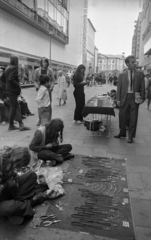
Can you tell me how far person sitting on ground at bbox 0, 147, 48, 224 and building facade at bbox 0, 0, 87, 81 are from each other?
13.0 metres

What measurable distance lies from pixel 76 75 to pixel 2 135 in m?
2.80

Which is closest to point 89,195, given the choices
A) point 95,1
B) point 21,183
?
point 21,183

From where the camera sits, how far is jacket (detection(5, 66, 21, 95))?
6.14 m

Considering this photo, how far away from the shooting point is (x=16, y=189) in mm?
2750

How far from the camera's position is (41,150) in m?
4.14

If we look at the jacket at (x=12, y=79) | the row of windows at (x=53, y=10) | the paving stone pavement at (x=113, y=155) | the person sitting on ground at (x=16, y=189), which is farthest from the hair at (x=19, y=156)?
the row of windows at (x=53, y=10)

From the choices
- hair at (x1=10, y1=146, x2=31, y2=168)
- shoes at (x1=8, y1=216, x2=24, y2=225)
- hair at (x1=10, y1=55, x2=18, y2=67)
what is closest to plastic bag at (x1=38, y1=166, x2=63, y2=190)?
hair at (x1=10, y1=146, x2=31, y2=168)

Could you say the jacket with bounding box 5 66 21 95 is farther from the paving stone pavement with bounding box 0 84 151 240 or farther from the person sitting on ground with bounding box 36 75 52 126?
the paving stone pavement with bounding box 0 84 151 240

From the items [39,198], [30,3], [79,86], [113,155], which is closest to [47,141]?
[113,155]

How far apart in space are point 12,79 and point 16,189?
3.95 meters

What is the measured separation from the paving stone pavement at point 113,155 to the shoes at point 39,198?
0.09 metres

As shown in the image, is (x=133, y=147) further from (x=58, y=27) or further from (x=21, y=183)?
(x=58, y=27)

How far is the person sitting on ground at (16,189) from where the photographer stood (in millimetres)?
2498

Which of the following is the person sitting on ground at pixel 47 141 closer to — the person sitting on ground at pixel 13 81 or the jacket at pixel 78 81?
the person sitting on ground at pixel 13 81
